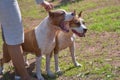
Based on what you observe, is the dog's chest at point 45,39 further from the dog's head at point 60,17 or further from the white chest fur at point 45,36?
the dog's head at point 60,17

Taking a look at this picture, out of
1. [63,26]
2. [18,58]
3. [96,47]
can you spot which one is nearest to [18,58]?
[18,58]

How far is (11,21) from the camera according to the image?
5.02 meters

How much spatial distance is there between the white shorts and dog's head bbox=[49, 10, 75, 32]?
497 millimetres

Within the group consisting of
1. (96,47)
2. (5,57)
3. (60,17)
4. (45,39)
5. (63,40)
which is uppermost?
(60,17)

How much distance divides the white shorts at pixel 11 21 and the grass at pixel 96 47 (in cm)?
104

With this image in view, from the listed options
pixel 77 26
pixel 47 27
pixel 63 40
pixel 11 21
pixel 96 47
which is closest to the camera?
pixel 11 21

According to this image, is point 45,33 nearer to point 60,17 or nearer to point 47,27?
point 47,27

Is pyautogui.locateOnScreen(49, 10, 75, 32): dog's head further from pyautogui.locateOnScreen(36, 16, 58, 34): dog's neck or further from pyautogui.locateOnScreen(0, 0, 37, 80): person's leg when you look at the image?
pyautogui.locateOnScreen(0, 0, 37, 80): person's leg

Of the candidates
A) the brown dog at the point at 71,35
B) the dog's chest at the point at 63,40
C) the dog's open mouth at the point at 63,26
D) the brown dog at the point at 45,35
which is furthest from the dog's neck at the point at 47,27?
the dog's chest at the point at 63,40

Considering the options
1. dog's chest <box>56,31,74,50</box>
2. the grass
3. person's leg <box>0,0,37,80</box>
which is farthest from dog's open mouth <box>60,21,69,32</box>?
the grass

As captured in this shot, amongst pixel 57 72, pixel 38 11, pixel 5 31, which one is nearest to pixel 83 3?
pixel 38 11

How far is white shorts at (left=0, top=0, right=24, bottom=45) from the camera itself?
4970mm

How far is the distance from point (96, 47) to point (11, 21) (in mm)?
2718

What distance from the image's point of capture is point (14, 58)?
5340mm
